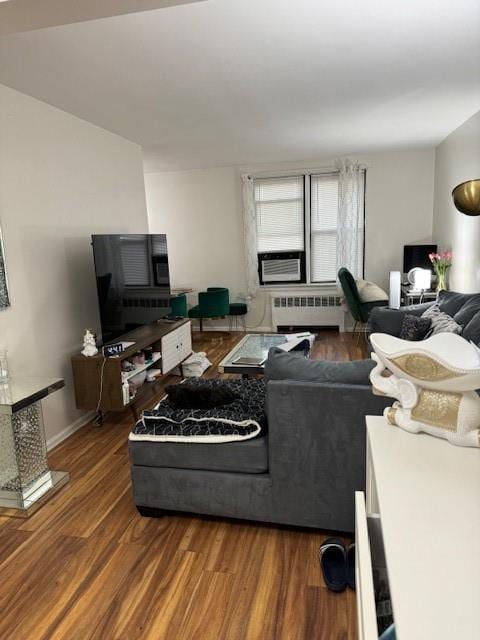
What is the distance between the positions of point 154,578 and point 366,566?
3.96 feet

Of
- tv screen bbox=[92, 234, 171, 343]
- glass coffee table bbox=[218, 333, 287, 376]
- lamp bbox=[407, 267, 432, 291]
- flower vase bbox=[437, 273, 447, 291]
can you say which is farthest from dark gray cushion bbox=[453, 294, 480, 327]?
tv screen bbox=[92, 234, 171, 343]

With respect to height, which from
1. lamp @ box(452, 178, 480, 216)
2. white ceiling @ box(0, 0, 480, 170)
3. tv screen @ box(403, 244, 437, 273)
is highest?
white ceiling @ box(0, 0, 480, 170)

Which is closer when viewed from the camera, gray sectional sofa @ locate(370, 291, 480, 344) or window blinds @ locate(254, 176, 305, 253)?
gray sectional sofa @ locate(370, 291, 480, 344)

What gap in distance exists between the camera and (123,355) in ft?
10.4

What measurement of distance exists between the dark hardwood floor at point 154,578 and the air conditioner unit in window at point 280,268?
4.50 m

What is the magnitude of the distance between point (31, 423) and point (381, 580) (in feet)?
6.70

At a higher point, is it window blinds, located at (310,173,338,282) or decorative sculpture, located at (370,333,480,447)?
window blinds, located at (310,173,338,282)

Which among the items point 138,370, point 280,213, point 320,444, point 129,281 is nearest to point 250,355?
point 138,370

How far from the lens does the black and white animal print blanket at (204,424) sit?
6.44 ft

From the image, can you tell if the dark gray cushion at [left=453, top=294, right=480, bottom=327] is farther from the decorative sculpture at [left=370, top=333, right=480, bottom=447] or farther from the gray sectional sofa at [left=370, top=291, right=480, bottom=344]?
Answer: the decorative sculpture at [left=370, top=333, right=480, bottom=447]

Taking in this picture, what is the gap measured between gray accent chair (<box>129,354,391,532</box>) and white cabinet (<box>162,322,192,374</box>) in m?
1.80

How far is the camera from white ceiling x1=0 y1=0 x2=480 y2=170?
2002 millimetres

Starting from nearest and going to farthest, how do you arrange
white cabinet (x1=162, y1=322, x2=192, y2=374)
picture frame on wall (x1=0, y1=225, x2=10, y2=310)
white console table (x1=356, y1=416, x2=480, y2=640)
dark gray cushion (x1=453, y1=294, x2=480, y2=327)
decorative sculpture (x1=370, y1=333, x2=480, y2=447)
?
1. white console table (x1=356, y1=416, x2=480, y2=640)
2. decorative sculpture (x1=370, y1=333, x2=480, y2=447)
3. picture frame on wall (x1=0, y1=225, x2=10, y2=310)
4. dark gray cushion (x1=453, y1=294, x2=480, y2=327)
5. white cabinet (x1=162, y1=322, x2=192, y2=374)

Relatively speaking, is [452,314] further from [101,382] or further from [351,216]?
[101,382]
